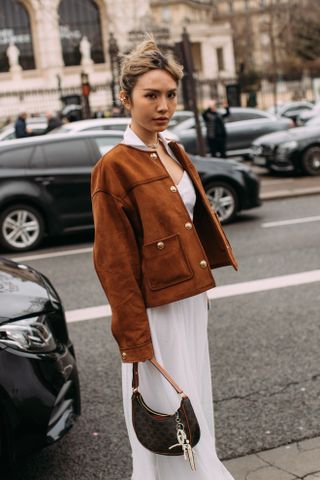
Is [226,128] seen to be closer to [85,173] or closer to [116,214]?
[85,173]

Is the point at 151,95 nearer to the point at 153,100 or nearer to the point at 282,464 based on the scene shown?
the point at 153,100

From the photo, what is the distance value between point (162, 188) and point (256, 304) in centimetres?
397

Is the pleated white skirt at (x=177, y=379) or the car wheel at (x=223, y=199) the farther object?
the car wheel at (x=223, y=199)

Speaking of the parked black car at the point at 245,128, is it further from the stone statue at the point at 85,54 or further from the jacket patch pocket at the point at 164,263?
the stone statue at the point at 85,54

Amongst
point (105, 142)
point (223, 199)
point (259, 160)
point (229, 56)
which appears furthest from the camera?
point (229, 56)

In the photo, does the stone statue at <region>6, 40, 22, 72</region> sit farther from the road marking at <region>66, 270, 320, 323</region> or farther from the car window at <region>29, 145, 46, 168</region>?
the road marking at <region>66, 270, 320, 323</region>

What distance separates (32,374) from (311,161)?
1303 centimetres

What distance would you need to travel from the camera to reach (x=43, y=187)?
10422mm

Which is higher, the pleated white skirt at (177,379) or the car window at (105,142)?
Result: the car window at (105,142)

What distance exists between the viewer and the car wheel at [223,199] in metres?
11.0

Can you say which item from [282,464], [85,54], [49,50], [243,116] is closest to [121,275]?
[282,464]

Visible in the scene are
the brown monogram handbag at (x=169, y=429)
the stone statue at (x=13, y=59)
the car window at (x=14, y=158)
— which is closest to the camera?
the brown monogram handbag at (x=169, y=429)

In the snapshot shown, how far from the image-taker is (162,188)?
2.74m

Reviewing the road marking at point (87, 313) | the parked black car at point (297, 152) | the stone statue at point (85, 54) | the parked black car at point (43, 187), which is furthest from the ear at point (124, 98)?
the stone statue at point (85, 54)
